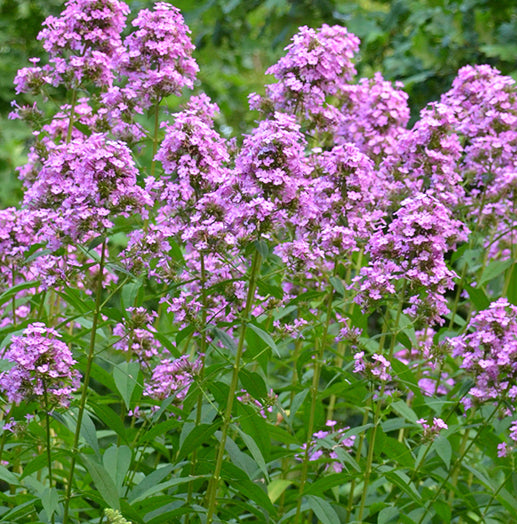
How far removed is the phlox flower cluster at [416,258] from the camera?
129 inches

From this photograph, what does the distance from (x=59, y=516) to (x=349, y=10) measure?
6.04 m

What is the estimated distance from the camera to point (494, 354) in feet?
11.2

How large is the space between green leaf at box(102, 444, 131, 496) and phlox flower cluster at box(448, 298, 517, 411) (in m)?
1.23

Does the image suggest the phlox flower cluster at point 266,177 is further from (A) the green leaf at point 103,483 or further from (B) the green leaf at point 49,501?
(B) the green leaf at point 49,501

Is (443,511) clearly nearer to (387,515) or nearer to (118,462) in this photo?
(387,515)

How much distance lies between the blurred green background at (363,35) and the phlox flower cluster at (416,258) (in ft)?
8.35

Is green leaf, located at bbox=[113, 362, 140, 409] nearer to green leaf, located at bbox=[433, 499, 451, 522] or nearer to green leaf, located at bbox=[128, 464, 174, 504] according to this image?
green leaf, located at bbox=[128, 464, 174, 504]

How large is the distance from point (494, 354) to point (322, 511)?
84cm

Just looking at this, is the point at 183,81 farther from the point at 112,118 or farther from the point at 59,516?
the point at 59,516

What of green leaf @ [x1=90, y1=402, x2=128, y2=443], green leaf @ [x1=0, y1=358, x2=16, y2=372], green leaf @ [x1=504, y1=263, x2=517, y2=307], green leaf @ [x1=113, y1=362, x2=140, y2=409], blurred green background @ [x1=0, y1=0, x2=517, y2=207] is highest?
blurred green background @ [x1=0, y1=0, x2=517, y2=207]

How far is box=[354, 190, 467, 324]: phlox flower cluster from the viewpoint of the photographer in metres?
3.28

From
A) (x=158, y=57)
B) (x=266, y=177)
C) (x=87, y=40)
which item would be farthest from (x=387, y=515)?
(x=87, y=40)

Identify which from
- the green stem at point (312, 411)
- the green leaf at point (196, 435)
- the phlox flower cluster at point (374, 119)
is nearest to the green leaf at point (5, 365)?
the green leaf at point (196, 435)

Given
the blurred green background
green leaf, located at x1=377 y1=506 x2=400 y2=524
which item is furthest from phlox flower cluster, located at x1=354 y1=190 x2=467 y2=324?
the blurred green background
